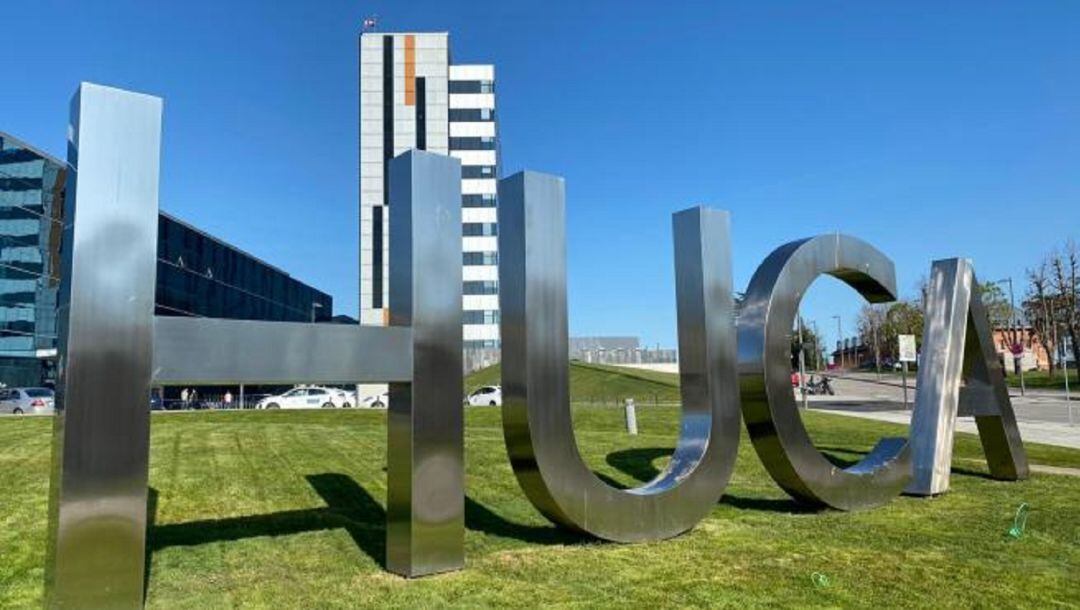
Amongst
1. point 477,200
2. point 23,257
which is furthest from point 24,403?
point 477,200

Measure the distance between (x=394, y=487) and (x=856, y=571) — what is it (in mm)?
3575

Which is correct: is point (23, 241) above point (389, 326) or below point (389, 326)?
above

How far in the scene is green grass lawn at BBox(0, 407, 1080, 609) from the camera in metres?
5.46

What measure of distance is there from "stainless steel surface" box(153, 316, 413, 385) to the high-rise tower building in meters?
63.5

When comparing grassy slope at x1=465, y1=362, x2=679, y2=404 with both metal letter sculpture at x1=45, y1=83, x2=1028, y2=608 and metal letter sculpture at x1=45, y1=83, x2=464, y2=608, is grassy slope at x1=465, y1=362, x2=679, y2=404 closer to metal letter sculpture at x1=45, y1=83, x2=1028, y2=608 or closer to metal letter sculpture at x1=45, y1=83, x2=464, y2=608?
metal letter sculpture at x1=45, y1=83, x2=1028, y2=608

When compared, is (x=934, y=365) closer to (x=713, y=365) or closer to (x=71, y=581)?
(x=713, y=365)

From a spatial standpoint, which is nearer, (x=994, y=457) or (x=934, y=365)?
(x=934, y=365)

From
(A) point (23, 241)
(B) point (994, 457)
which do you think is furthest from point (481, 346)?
(B) point (994, 457)

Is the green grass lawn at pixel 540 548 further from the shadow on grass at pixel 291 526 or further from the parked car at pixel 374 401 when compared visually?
the parked car at pixel 374 401

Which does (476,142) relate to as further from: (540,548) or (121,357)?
(121,357)

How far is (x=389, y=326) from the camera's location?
612 centimetres

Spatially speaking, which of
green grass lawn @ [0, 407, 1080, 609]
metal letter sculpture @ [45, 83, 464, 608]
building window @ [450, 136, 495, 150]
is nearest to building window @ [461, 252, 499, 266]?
building window @ [450, 136, 495, 150]

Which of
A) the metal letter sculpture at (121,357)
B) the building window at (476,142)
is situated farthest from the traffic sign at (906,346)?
the building window at (476,142)

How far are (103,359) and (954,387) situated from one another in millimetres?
9784
